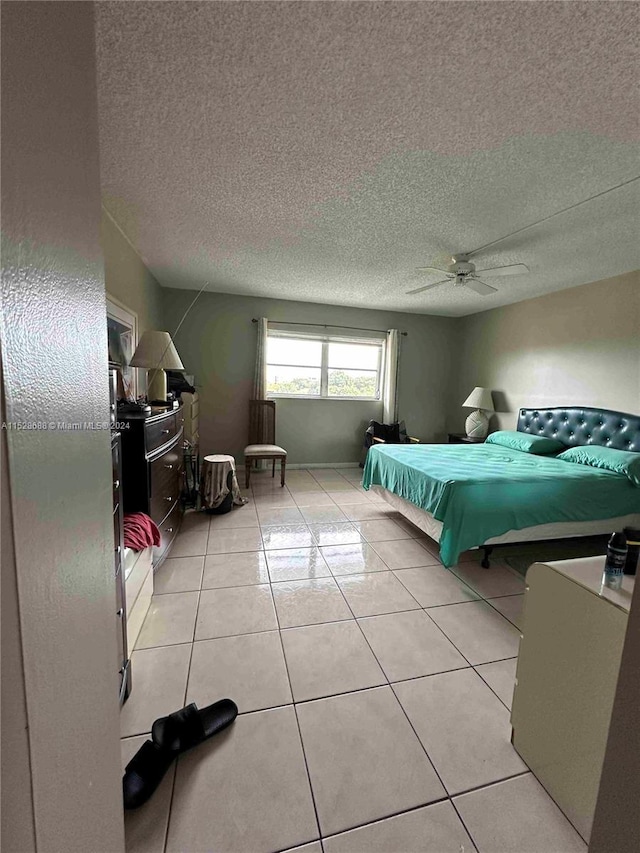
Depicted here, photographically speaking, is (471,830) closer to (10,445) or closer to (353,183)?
(10,445)

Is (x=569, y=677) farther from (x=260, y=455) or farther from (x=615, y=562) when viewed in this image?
(x=260, y=455)

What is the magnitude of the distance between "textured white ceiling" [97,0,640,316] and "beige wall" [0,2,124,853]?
816 millimetres

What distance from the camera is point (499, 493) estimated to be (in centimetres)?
235

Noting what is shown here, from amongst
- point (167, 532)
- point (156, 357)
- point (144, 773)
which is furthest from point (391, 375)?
point (144, 773)

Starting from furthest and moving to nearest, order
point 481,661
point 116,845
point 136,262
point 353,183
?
point 136,262 < point 353,183 < point 481,661 < point 116,845

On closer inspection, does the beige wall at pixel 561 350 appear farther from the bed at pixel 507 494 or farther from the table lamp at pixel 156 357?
the table lamp at pixel 156 357

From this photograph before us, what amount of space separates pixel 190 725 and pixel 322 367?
4475 mm

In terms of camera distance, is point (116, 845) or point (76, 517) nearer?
point (76, 517)

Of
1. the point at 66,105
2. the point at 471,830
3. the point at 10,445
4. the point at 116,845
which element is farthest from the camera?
A: the point at 471,830

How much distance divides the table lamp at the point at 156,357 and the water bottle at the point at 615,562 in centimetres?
270

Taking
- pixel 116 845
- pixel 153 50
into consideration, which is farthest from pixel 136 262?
pixel 116 845

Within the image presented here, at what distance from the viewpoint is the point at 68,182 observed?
582mm

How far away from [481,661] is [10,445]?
2081 millimetres

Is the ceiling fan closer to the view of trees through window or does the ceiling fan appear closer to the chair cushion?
the view of trees through window
